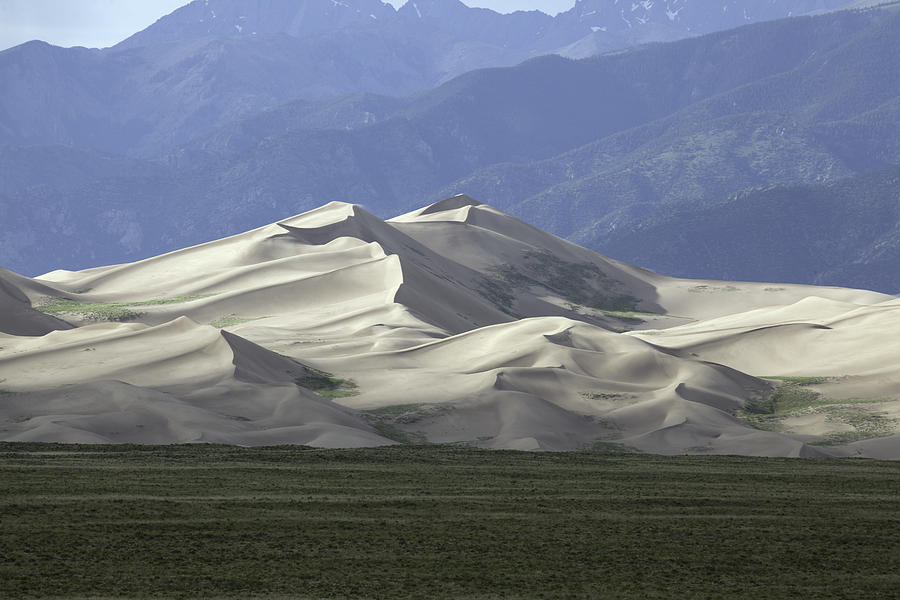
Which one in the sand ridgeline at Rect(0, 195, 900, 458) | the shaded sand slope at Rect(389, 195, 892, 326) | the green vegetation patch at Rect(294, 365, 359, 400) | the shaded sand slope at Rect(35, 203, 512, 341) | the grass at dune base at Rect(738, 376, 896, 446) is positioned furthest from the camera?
the shaded sand slope at Rect(389, 195, 892, 326)

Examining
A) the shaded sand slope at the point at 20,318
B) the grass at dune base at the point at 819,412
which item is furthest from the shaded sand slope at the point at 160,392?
the grass at dune base at the point at 819,412

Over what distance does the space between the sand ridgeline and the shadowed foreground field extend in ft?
72.6

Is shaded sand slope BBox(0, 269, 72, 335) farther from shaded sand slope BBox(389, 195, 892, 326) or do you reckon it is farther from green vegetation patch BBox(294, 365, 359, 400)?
shaded sand slope BBox(389, 195, 892, 326)

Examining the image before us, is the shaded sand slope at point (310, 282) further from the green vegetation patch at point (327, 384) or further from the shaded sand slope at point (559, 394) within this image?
the green vegetation patch at point (327, 384)

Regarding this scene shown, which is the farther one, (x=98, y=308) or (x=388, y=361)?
(x=98, y=308)

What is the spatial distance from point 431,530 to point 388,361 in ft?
194

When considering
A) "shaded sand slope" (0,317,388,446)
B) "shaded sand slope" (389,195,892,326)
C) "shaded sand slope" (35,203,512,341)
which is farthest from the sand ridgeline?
"shaded sand slope" (389,195,892,326)

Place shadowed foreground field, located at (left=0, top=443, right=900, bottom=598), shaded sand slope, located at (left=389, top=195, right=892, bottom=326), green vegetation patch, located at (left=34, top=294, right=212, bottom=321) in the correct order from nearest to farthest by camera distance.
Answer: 1. shadowed foreground field, located at (left=0, top=443, right=900, bottom=598)
2. green vegetation patch, located at (left=34, top=294, right=212, bottom=321)
3. shaded sand slope, located at (left=389, top=195, right=892, bottom=326)

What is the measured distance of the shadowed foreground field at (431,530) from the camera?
88.2ft

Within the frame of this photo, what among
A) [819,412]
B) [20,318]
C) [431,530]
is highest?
[20,318]

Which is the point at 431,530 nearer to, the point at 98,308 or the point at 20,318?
the point at 20,318

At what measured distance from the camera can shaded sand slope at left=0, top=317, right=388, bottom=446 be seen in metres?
62.8

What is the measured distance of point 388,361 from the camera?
299ft

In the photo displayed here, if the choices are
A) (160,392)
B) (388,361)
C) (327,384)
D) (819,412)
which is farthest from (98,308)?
(819,412)
